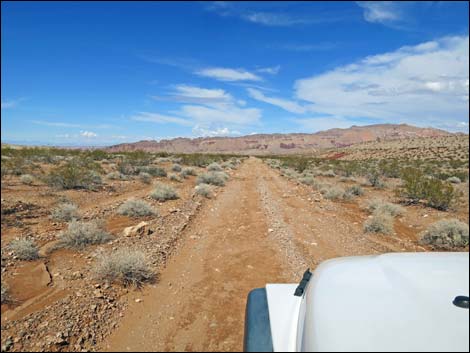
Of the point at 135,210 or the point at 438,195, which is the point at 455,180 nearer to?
the point at 438,195

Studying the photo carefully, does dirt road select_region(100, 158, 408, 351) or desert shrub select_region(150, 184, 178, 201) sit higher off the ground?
desert shrub select_region(150, 184, 178, 201)

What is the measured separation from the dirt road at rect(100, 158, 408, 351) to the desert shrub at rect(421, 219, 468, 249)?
0.85 meters

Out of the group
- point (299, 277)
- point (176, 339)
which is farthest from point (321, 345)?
point (299, 277)

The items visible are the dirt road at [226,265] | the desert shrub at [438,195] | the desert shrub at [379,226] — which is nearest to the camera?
the dirt road at [226,265]

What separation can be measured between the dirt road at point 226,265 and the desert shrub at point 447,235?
2.78 ft

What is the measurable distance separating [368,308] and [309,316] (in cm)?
32

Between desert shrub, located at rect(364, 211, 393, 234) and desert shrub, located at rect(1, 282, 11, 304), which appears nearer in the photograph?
desert shrub, located at rect(1, 282, 11, 304)

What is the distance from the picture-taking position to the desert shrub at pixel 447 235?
7.19 metres

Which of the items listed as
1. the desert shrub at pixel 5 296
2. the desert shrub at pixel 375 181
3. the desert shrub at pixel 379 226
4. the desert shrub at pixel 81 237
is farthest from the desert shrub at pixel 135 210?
the desert shrub at pixel 375 181

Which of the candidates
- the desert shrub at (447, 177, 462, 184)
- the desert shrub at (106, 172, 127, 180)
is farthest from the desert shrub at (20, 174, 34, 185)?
the desert shrub at (447, 177, 462, 184)

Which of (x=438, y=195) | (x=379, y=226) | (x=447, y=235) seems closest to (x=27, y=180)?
(x=379, y=226)

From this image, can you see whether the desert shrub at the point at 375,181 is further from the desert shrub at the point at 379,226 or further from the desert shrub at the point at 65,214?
the desert shrub at the point at 65,214

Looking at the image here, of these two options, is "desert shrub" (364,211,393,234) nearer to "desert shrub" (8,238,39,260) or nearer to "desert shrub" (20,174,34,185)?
"desert shrub" (8,238,39,260)

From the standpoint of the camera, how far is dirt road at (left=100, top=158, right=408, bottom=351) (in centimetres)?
361
